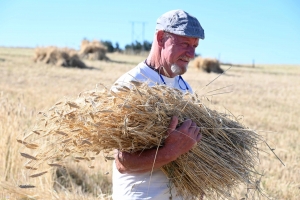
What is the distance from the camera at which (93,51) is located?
2836 centimetres

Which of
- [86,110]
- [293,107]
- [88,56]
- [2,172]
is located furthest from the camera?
[88,56]

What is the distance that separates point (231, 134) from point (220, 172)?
0.59 feet

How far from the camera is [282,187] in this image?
12.7ft

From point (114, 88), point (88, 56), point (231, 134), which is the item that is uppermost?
point (114, 88)

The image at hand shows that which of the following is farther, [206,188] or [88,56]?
[88,56]

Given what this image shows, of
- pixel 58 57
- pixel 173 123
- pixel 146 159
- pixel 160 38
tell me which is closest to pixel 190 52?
pixel 160 38

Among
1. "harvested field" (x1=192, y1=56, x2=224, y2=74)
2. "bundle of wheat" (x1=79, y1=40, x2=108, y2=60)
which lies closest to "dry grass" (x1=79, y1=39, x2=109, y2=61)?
"bundle of wheat" (x1=79, y1=40, x2=108, y2=60)

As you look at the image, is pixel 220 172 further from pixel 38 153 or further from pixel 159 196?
pixel 38 153

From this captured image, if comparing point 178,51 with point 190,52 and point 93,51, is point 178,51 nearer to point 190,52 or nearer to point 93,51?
point 190,52

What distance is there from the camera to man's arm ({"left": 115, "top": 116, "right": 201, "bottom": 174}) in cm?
188

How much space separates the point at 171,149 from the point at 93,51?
88.3 ft

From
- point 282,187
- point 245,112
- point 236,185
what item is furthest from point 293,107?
point 236,185

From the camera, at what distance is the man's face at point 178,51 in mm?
2062

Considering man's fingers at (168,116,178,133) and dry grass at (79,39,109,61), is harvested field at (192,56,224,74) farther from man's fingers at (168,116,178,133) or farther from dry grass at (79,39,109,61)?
man's fingers at (168,116,178,133)
